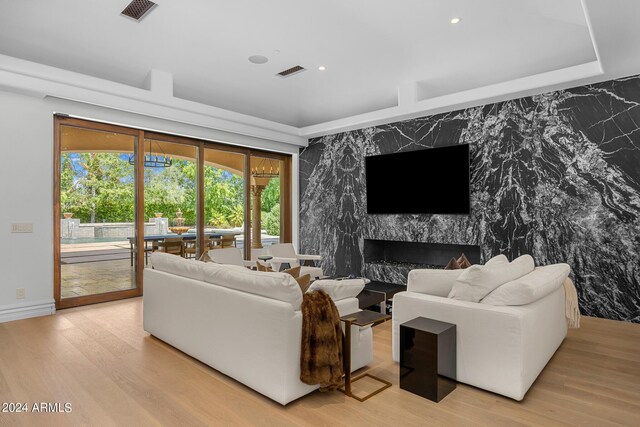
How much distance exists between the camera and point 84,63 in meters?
4.62

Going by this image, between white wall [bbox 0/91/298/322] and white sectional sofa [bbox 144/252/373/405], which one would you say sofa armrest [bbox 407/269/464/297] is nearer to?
white sectional sofa [bbox 144/252/373/405]

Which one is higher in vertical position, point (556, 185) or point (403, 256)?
point (556, 185)

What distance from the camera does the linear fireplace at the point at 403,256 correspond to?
574 centimetres

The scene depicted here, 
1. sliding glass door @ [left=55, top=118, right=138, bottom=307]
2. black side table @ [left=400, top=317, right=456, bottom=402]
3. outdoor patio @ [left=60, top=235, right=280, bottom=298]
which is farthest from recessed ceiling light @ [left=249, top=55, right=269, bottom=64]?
black side table @ [left=400, top=317, right=456, bottom=402]

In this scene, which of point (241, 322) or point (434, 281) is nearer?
point (241, 322)

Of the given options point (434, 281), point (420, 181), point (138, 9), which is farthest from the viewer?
point (420, 181)

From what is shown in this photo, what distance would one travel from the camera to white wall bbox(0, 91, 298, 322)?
14.1 ft

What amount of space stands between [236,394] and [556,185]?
436 centimetres

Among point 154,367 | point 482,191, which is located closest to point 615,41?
point 482,191

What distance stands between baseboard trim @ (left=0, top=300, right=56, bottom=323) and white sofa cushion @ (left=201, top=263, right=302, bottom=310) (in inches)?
112

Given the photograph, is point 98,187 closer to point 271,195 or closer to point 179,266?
point 179,266

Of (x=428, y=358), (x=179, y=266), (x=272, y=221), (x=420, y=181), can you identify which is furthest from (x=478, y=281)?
(x=272, y=221)

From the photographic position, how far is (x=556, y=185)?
467cm

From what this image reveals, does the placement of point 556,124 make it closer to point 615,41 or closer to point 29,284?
point 615,41
